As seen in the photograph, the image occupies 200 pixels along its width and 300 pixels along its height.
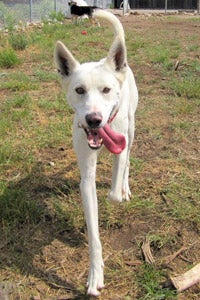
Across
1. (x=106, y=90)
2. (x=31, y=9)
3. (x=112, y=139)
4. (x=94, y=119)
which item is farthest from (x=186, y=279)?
(x=31, y=9)

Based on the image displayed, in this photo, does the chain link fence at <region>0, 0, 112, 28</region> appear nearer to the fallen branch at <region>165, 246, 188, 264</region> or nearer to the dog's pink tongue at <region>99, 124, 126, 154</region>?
the dog's pink tongue at <region>99, 124, 126, 154</region>

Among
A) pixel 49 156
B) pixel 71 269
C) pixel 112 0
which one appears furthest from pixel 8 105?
pixel 112 0

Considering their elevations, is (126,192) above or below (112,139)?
below

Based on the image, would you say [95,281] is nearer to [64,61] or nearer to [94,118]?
[94,118]

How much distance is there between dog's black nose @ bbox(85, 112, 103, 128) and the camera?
2072 mm

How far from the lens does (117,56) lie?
2410 millimetres

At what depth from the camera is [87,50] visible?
8.00 metres

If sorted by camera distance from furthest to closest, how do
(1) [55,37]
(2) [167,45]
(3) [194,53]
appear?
(1) [55,37] → (2) [167,45] → (3) [194,53]

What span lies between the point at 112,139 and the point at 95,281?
0.75 metres

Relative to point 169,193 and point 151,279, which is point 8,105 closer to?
point 169,193

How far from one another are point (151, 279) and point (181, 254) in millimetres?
293

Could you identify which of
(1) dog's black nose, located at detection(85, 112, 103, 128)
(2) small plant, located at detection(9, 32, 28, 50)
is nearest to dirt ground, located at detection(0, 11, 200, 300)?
(1) dog's black nose, located at detection(85, 112, 103, 128)

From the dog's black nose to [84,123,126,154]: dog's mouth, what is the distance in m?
0.06

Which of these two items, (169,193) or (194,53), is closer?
(169,193)
